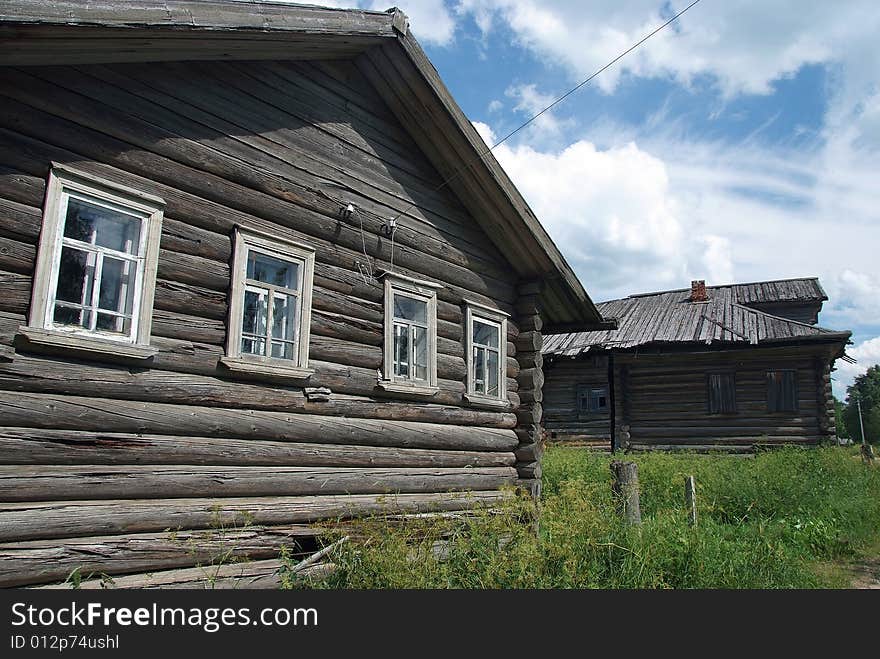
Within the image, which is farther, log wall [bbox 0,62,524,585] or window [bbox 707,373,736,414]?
window [bbox 707,373,736,414]

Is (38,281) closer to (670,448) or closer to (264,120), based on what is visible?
(264,120)

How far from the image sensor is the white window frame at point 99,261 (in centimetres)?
493

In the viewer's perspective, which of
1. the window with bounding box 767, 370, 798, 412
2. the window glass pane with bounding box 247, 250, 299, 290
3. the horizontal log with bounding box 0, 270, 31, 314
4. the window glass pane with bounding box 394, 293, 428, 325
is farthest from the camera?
the window with bounding box 767, 370, 798, 412

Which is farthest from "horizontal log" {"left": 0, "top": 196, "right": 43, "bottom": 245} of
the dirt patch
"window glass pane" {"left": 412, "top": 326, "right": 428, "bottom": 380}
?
the dirt patch

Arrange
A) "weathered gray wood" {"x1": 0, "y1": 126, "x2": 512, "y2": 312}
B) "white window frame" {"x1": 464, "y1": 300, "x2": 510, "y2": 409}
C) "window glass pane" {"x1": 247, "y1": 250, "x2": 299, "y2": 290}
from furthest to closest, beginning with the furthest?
"white window frame" {"x1": 464, "y1": 300, "x2": 510, "y2": 409}
"window glass pane" {"x1": 247, "y1": 250, "x2": 299, "y2": 290}
"weathered gray wood" {"x1": 0, "y1": 126, "x2": 512, "y2": 312}

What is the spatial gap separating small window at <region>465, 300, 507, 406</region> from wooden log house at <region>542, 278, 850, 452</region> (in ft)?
36.5

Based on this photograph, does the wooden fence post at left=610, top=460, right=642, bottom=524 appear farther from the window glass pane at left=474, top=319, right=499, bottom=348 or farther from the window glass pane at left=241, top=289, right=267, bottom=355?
the window glass pane at left=241, top=289, right=267, bottom=355

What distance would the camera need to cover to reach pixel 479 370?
374 inches

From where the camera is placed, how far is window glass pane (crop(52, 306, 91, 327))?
5.13 meters

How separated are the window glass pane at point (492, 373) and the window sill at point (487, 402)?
163mm

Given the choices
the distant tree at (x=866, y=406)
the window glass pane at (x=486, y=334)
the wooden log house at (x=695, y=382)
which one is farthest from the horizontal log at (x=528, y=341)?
the distant tree at (x=866, y=406)

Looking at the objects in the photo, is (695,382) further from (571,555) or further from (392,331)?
(571,555)

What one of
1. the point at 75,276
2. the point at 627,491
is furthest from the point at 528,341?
the point at 75,276

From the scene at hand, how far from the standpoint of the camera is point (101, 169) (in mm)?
5438
